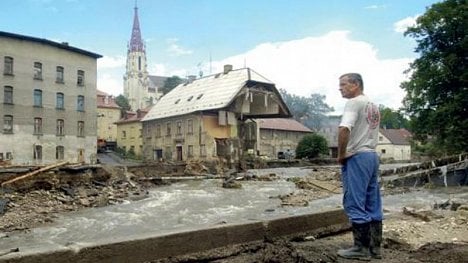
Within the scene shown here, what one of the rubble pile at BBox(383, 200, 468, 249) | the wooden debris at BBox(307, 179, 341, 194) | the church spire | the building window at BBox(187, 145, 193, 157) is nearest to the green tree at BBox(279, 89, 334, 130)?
the church spire

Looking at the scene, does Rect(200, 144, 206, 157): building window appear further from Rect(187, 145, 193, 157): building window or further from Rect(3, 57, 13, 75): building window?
Rect(3, 57, 13, 75): building window

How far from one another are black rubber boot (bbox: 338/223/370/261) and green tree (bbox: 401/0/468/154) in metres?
27.5

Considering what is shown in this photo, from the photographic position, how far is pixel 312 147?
52.3m

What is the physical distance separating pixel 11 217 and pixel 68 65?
32441 mm

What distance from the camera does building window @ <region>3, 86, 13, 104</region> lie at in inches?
1640

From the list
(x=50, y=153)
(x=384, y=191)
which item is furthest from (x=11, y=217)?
(x=50, y=153)

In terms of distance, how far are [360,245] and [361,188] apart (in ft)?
1.62

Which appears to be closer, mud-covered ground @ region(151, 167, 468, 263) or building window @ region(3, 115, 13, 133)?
mud-covered ground @ region(151, 167, 468, 263)

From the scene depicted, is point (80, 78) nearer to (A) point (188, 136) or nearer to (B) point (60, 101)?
(B) point (60, 101)

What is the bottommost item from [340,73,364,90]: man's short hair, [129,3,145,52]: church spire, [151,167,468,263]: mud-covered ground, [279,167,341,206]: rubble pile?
[279,167,341,206]: rubble pile

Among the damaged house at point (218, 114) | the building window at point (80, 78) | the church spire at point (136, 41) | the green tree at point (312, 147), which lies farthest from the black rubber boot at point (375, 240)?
the church spire at point (136, 41)

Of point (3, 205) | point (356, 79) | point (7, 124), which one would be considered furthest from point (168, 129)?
point (356, 79)

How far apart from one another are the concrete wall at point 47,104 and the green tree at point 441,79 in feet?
99.7

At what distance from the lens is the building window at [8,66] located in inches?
1634
